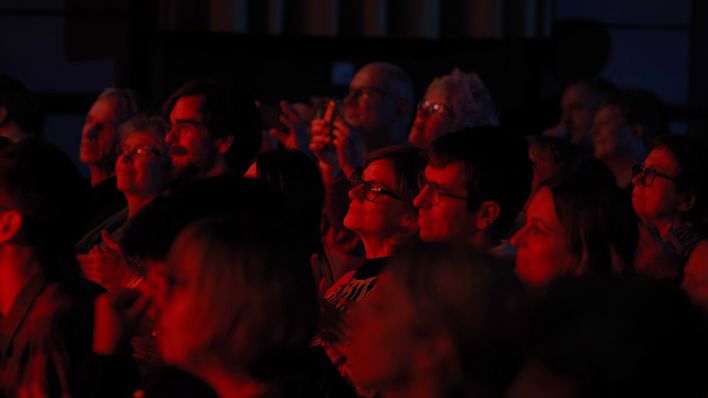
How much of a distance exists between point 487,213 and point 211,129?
44.8 inches

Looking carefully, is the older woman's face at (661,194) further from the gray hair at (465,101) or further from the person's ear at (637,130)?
the person's ear at (637,130)

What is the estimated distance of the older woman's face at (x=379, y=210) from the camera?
3402mm

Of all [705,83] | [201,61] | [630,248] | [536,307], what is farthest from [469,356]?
[705,83]

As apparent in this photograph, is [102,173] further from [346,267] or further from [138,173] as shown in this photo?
[346,267]

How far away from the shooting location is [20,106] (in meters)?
5.42

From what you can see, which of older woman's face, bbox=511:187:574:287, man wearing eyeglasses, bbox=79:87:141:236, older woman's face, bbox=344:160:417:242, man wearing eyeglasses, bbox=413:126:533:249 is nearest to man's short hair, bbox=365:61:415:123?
man wearing eyeglasses, bbox=79:87:141:236

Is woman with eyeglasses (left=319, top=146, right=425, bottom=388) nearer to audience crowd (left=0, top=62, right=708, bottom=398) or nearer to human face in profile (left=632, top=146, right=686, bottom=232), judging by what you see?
audience crowd (left=0, top=62, right=708, bottom=398)

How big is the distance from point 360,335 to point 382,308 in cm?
7

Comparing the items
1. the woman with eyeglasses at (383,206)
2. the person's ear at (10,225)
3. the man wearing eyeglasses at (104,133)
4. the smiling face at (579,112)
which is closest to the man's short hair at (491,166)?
the woman with eyeglasses at (383,206)

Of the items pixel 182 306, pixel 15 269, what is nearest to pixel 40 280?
pixel 15 269

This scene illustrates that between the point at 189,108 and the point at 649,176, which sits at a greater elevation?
the point at 189,108

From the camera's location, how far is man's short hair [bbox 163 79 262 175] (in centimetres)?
402

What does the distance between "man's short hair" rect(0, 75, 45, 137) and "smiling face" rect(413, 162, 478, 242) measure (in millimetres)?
2678

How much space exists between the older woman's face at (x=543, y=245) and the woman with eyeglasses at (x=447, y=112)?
6.78 feet
